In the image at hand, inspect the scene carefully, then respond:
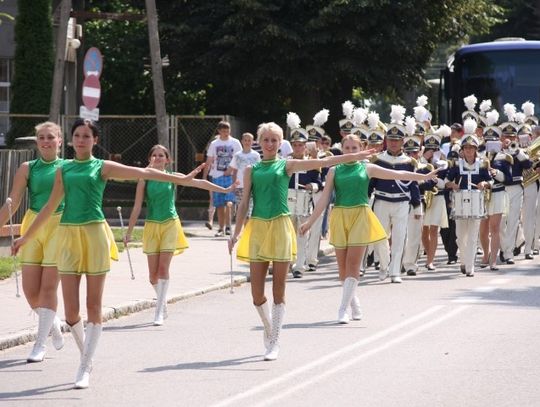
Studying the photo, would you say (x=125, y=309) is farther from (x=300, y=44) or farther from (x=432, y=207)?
(x=300, y=44)

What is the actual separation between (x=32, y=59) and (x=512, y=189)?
14931 mm

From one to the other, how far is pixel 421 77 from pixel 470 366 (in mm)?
26096

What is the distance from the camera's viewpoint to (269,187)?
1178 centimetres

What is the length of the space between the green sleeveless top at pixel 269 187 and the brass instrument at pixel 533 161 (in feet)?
37.4

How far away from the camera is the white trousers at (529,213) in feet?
77.5

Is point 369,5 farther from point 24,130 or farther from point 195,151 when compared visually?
point 24,130

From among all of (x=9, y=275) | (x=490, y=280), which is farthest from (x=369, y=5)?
(x=9, y=275)

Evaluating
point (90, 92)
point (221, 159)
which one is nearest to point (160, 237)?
point (90, 92)

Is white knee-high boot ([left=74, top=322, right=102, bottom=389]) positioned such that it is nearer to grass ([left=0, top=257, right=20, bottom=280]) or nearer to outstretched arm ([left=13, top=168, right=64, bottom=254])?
outstretched arm ([left=13, top=168, right=64, bottom=254])

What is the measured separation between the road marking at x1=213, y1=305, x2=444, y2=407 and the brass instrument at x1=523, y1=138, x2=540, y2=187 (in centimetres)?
796

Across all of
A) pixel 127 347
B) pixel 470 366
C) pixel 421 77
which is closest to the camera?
pixel 470 366

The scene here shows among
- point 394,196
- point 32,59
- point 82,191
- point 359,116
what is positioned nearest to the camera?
point 82,191

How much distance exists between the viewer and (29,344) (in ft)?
42.2

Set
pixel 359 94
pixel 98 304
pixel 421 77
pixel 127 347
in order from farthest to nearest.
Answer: pixel 359 94 → pixel 421 77 → pixel 127 347 → pixel 98 304
